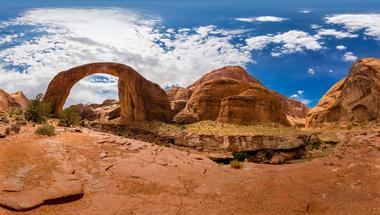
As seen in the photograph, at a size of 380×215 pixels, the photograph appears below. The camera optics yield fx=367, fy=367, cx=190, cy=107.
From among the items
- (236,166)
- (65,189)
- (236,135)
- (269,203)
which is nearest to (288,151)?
(236,135)

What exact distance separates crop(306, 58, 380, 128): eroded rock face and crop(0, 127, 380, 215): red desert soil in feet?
67.0

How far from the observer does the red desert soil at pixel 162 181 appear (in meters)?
14.4

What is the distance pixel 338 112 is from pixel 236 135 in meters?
16.8

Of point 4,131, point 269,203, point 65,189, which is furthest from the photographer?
point 4,131

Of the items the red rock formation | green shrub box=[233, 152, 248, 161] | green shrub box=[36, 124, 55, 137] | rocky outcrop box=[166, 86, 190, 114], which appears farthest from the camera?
the red rock formation

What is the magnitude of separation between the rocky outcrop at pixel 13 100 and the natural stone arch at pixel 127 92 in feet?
40.9

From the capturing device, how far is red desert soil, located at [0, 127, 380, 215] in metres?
14.4

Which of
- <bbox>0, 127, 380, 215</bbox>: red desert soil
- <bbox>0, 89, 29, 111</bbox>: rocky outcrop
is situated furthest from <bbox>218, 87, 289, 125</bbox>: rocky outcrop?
<bbox>0, 89, 29, 111</bbox>: rocky outcrop

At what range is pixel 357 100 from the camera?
41844mm

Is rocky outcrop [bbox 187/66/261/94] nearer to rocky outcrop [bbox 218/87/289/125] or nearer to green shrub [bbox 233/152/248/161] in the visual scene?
rocky outcrop [bbox 218/87/289/125]

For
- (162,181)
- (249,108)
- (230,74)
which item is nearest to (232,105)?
(249,108)

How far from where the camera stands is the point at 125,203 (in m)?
14.4

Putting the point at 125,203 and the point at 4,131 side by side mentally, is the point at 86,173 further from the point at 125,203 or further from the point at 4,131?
the point at 4,131

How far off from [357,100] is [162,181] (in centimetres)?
3218
